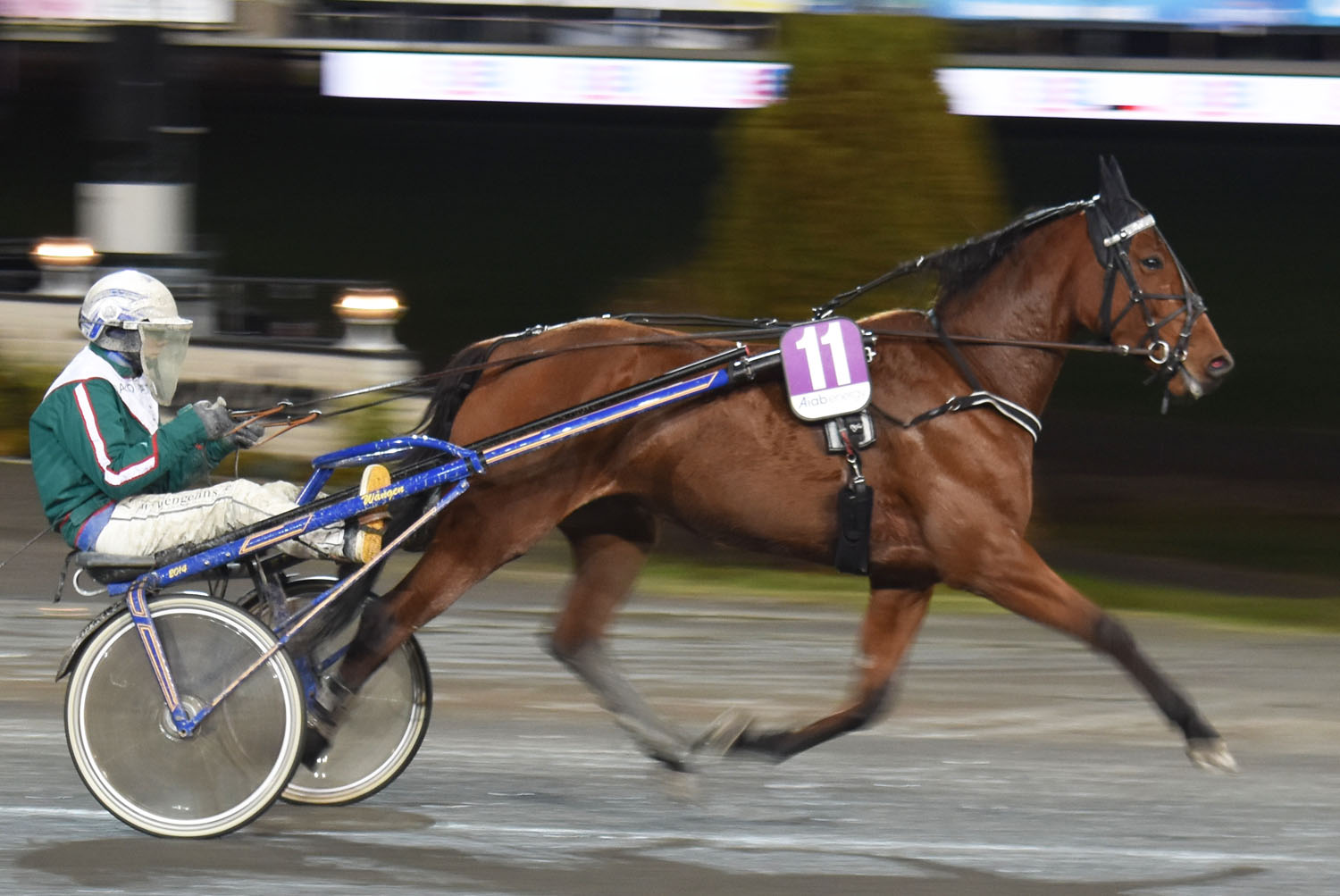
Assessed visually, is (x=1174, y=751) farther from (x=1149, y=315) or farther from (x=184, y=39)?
(x=184, y=39)

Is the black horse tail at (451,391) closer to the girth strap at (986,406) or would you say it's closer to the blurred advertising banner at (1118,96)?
the girth strap at (986,406)

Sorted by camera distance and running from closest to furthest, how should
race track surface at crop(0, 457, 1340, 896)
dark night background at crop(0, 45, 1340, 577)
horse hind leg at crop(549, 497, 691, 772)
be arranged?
race track surface at crop(0, 457, 1340, 896) < horse hind leg at crop(549, 497, 691, 772) < dark night background at crop(0, 45, 1340, 577)

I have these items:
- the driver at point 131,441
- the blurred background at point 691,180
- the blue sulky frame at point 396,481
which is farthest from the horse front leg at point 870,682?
the blurred background at point 691,180

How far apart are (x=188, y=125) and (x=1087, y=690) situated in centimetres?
1026

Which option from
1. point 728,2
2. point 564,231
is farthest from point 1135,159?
point 564,231

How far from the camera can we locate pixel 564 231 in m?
20.1

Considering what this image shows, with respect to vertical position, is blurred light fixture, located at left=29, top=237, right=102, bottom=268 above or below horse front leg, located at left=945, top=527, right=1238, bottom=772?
below

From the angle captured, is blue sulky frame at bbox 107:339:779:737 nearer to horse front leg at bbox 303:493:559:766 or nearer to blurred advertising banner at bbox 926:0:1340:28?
horse front leg at bbox 303:493:559:766

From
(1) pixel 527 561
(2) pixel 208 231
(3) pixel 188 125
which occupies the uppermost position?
(3) pixel 188 125

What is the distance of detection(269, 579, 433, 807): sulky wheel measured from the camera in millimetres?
5527

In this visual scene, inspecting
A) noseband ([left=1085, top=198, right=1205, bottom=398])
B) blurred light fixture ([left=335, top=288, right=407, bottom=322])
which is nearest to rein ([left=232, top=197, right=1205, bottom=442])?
noseband ([left=1085, top=198, right=1205, bottom=398])

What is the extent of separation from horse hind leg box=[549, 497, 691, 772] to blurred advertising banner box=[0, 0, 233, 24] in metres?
9.27

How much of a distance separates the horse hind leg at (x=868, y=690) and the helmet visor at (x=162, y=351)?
1859mm

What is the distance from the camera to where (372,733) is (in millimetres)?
5570
